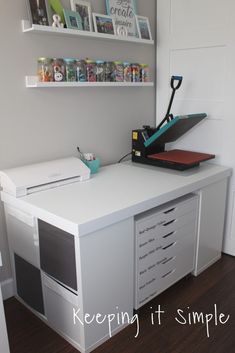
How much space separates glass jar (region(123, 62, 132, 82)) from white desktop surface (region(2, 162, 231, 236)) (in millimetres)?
643

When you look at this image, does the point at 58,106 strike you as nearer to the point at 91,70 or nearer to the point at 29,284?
the point at 91,70

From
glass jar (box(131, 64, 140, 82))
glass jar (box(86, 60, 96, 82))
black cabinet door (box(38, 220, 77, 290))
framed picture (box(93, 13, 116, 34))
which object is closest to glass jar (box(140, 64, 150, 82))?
glass jar (box(131, 64, 140, 82))

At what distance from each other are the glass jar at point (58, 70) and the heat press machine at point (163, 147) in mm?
735

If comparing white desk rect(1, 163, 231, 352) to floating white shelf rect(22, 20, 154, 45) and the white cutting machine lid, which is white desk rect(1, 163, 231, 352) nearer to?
the white cutting machine lid

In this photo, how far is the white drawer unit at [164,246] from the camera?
186 cm

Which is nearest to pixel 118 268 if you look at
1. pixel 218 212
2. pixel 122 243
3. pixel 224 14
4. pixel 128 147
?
pixel 122 243

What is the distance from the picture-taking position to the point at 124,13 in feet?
7.75

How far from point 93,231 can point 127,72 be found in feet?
4.36

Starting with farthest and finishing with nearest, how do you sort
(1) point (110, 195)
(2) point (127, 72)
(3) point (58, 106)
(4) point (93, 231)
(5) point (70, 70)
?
(2) point (127, 72) < (3) point (58, 106) < (5) point (70, 70) < (1) point (110, 195) < (4) point (93, 231)

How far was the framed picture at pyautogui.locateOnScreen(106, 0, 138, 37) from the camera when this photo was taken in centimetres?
229

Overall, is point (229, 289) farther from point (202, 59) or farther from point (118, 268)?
point (202, 59)

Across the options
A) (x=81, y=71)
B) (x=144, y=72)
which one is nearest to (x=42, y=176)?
(x=81, y=71)

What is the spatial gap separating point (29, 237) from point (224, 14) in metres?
1.93

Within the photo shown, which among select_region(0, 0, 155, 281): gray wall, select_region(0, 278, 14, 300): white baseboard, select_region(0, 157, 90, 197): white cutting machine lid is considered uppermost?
select_region(0, 0, 155, 281): gray wall
